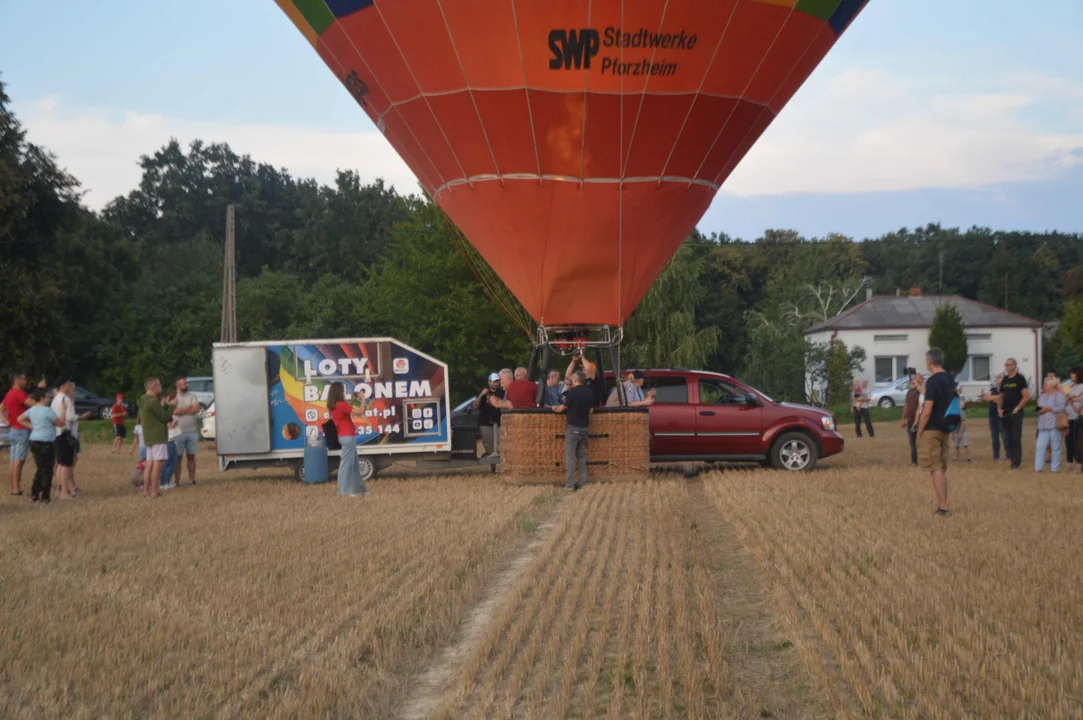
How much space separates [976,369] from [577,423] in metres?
50.2

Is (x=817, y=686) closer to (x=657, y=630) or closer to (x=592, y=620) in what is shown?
(x=657, y=630)

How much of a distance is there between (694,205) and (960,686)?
39.6 feet

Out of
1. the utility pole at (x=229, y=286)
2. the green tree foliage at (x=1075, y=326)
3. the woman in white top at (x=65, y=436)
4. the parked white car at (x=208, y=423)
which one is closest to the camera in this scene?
the woman in white top at (x=65, y=436)

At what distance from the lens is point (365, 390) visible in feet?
62.8

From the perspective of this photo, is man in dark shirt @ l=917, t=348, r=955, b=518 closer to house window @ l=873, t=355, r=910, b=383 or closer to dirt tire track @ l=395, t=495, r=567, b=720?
dirt tire track @ l=395, t=495, r=567, b=720

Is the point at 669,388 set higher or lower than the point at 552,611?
higher

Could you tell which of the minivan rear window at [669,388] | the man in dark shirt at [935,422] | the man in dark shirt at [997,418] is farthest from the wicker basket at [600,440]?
the man in dark shirt at [997,418]

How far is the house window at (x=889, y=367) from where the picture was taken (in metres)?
61.7

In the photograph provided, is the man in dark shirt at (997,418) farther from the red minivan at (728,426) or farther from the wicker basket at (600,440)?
the wicker basket at (600,440)

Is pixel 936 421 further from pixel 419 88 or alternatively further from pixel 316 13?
pixel 316 13

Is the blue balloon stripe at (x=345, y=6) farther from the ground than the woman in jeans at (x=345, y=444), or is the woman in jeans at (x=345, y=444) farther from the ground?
the blue balloon stripe at (x=345, y=6)

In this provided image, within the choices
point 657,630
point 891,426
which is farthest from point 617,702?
point 891,426

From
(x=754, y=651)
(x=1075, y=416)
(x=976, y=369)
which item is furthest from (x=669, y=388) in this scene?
(x=976, y=369)

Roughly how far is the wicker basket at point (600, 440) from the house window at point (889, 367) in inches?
1853
